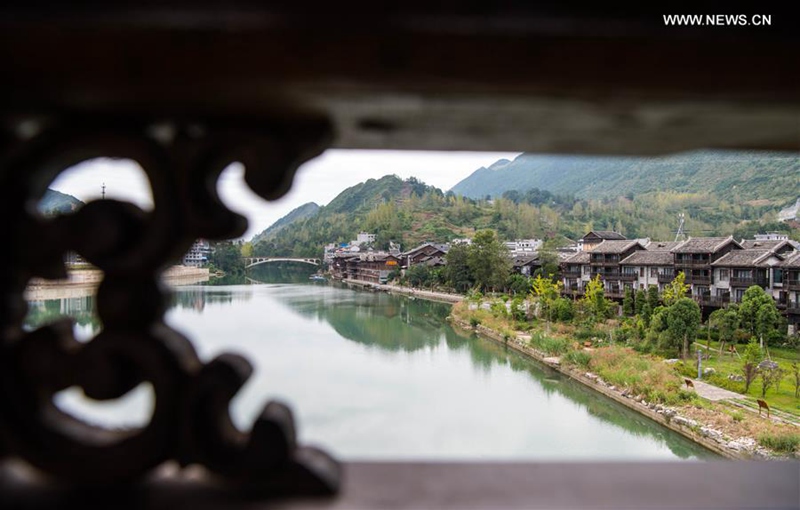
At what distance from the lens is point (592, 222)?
1612cm

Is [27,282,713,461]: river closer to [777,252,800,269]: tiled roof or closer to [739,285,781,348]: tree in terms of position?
[739,285,781,348]: tree

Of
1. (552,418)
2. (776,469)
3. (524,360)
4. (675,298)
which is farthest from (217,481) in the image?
(675,298)

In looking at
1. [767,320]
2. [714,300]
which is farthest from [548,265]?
[767,320]

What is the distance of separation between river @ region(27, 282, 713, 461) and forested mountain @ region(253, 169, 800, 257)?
562 centimetres

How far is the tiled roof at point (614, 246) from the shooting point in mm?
10234

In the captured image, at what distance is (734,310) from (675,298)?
96cm

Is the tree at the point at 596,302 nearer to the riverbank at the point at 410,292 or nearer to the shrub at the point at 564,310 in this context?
the shrub at the point at 564,310

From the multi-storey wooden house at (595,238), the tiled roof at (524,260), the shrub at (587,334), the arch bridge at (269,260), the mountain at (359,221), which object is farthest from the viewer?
the mountain at (359,221)

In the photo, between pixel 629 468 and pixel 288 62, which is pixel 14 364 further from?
pixel 629 468

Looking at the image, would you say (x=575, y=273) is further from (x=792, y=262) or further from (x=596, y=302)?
(x=792, y=262)

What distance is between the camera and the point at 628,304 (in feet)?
31.6

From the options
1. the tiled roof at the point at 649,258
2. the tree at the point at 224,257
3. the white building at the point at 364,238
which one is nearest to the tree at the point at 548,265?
the tiled roof at the point at 649,258

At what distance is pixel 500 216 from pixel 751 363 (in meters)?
11.9

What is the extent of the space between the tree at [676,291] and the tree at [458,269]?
17.8 feet
